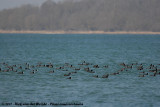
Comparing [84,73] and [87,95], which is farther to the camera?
[84,73]

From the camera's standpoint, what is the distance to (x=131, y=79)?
27.0m

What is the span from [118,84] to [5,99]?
8954 millimetres

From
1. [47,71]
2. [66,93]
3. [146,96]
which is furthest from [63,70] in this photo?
[146,96]

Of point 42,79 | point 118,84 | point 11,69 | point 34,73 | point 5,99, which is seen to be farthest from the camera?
point 11,69

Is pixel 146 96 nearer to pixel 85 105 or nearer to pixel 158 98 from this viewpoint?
pixel 158 98

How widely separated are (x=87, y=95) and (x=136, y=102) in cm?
327

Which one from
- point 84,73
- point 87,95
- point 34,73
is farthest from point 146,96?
point 34,73

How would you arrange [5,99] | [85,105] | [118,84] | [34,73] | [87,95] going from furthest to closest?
[34,73] → [118,84] → [87,95] → [5,99] → [85,105]

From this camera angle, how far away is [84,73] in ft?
100

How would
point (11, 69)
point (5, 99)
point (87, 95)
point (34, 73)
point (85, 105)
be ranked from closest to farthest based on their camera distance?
point (85, 105), point (5, 99), point (87, 95), point (34, 73), point (11, 69)

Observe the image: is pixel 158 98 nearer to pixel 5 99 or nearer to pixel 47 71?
pixel 5 99

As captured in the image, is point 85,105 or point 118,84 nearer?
point 85,105

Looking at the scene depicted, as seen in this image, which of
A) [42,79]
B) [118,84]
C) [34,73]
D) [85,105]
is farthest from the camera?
[34,73]

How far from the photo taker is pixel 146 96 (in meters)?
20.6
